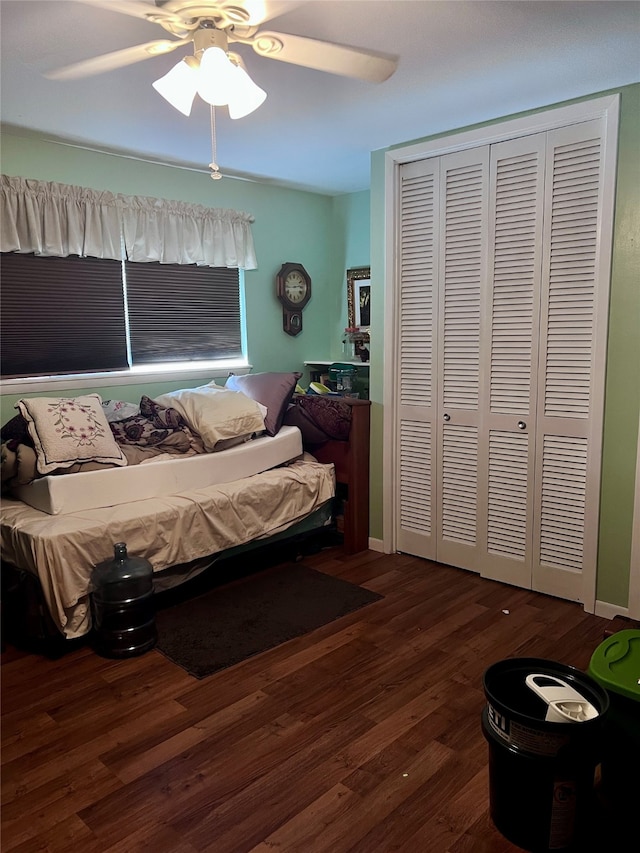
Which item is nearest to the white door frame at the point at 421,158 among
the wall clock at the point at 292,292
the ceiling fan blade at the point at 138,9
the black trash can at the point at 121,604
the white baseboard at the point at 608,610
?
the white baseboard at the point at 608,610

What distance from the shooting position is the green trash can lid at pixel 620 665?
1772 mm

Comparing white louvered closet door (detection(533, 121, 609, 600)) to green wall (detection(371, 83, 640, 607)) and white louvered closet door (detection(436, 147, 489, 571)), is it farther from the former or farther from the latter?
white louvered closet door (detection(436, 147, 489, 571))

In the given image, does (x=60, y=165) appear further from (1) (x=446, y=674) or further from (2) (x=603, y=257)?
(1) (x=446, y=674)

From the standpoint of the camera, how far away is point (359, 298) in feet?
15.9

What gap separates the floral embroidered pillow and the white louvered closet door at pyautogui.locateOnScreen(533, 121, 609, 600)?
7.07ft

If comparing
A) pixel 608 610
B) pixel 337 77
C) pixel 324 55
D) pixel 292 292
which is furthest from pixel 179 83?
pixel 608 610

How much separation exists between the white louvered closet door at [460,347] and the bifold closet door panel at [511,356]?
6 cm

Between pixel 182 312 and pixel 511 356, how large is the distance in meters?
2.16

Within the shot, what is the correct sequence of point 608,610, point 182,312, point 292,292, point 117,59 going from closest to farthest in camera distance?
point 117,59 < point 608,610 < point 182,312 < point 292,292

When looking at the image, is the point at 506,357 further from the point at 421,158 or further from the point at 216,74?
the point at 216,74

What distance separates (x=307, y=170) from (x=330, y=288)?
42.7 inches

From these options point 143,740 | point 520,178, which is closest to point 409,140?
point 520,178

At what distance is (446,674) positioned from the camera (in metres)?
2.58

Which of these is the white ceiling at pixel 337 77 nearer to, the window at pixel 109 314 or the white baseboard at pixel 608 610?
the window at pixel 109 314
